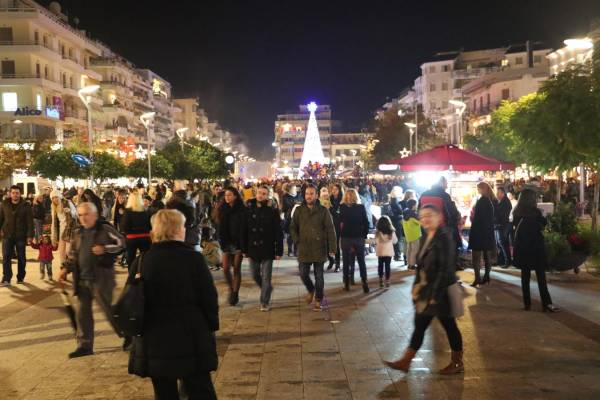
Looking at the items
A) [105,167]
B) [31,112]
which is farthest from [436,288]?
[31,112]

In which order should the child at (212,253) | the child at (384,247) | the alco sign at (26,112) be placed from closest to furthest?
the child at (384,247), the child at (212,253), the alco sign at (26,112)

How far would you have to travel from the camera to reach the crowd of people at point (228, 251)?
4.14 meters

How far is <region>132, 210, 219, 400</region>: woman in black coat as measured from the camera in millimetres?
4051

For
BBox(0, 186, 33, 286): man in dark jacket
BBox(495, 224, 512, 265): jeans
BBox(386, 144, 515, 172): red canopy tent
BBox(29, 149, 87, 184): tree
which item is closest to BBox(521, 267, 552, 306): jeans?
BBox(495, 224, 512, 265): jeans

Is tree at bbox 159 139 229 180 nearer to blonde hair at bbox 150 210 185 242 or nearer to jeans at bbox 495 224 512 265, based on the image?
jeans at bbox 495 224 512 265

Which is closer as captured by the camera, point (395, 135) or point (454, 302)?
point (454, 302)

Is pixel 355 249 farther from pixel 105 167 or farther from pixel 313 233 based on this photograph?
pixel 105 167

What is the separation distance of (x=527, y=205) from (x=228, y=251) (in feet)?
14.4

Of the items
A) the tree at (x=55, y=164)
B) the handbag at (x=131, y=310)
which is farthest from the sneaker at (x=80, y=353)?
the tree at (x=55, y=164)

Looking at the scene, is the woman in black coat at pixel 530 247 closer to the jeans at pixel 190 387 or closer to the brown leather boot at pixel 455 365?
the brown leather boot at pixel 455 365

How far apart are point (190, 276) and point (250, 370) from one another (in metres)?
2.71

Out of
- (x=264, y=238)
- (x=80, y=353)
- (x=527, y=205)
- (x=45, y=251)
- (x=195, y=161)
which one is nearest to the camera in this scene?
(x=80, y=353)

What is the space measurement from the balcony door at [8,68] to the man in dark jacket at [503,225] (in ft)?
147

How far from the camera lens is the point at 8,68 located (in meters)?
50.3
